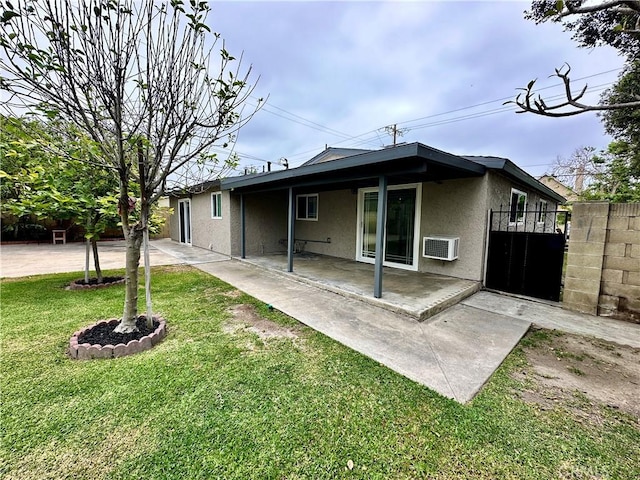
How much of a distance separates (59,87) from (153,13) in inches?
43.0

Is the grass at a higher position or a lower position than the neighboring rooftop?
lower

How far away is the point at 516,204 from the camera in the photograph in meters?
7.31

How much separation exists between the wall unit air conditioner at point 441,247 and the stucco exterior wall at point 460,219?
7.9 inches

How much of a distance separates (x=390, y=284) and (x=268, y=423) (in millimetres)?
4045

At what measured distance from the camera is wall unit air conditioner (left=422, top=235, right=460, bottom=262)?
5879mm

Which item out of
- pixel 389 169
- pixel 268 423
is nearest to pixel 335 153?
pixel 389 169

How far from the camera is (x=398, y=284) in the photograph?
561 cm

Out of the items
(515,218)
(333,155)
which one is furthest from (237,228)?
(515,218)

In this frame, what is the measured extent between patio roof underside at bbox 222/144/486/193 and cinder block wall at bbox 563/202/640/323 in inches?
74.4

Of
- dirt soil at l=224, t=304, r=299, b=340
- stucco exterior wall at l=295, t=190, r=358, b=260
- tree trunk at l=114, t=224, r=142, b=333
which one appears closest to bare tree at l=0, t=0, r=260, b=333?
tree trunk at l=114, t=224, r=142, b=333

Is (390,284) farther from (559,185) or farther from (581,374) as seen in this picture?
(559,185)

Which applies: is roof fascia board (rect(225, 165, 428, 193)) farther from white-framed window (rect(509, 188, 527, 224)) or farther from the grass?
white-framed window (rect(509, 188, 527, 224))

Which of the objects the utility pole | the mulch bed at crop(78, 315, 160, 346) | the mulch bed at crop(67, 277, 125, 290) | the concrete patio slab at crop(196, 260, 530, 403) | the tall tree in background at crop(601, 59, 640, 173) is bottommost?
the concrete patio slab at crop(196, 260, 530, 403)

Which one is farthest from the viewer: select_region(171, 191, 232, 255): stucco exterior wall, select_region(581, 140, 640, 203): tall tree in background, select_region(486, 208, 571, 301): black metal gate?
select_region(581, 140, 640, 203): tall tree in background
